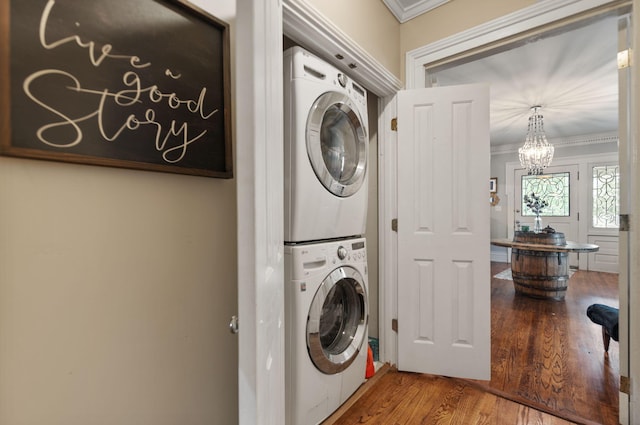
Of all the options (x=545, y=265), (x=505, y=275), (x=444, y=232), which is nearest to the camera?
(x=444, y=232)

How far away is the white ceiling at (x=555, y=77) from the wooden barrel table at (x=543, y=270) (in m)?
1.83

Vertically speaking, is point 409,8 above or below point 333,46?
above

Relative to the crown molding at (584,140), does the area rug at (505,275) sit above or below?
below

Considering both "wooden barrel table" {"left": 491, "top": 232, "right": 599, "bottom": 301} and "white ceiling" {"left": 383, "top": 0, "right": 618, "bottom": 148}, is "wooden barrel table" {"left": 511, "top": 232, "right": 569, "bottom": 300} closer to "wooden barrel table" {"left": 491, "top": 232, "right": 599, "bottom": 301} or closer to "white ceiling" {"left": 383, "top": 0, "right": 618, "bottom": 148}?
"wooden barrel table" {"left": 491, "top": 232, "right": 599, "bottom": 301}

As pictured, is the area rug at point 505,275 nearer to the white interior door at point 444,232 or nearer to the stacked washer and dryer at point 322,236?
the white interior door at point 444,232

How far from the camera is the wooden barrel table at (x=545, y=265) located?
12.2ft

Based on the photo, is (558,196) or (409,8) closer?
(409,8)

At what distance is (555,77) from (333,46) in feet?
10.1

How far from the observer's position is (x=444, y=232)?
6.48ft

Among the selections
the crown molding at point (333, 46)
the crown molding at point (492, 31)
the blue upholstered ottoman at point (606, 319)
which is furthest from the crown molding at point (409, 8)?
the blue upholstered ottoman at point (606, 319)

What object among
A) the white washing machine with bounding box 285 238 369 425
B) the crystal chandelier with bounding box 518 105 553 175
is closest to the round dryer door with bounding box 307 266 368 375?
the white washing machine with bounding box 285 238 369 425

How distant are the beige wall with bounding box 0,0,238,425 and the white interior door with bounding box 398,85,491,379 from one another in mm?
1278

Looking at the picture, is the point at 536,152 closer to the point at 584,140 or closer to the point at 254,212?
the point at 584,140

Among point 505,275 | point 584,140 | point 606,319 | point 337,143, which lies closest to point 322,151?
point 337,143
